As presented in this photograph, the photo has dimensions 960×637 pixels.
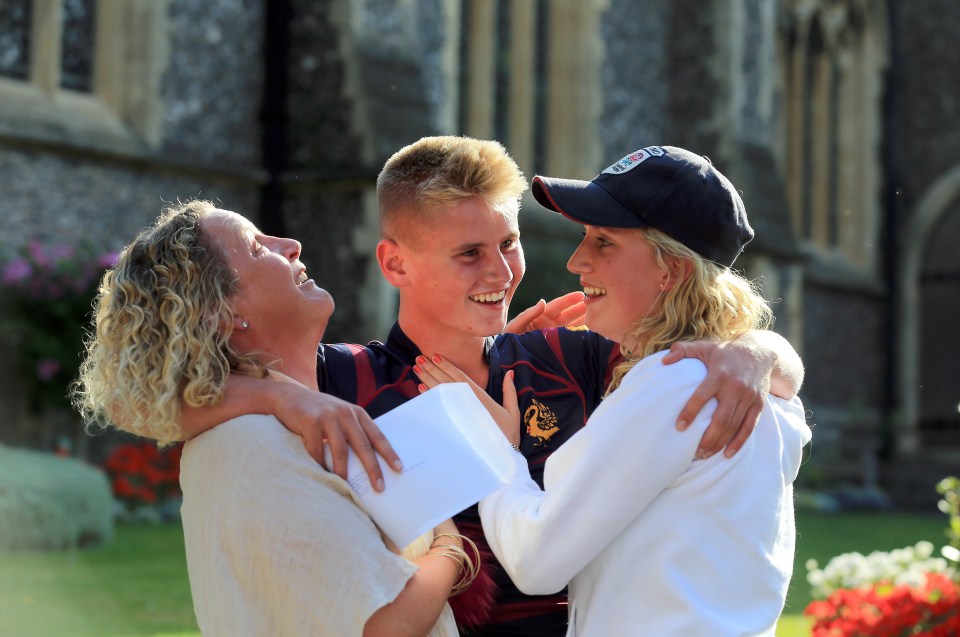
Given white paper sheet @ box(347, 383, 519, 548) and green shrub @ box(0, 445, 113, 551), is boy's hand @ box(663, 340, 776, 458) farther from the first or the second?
green shrub @ box(0, 445, 113, 551)

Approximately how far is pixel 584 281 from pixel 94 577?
4889 millimetres

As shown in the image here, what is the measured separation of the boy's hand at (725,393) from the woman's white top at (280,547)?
0.48 m

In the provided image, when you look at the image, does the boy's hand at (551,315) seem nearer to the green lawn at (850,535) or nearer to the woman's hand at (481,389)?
the woman's hand at (481,389)

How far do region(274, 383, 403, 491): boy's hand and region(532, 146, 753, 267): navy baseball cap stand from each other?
50cm

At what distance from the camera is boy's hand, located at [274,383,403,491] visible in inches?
74.2

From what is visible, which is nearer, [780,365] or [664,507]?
[664,507]

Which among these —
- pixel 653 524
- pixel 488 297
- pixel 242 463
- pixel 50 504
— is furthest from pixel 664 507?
pixel 50 504

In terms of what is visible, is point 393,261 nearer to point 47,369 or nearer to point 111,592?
point 111,592

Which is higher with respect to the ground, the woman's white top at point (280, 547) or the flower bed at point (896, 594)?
the woman's white top at point (280, 547)

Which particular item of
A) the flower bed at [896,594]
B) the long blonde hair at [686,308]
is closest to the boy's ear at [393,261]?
the long blonde hair at [686,308]

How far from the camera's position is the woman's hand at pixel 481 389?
7.31 ft

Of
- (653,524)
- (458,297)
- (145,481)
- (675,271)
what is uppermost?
(675,271)

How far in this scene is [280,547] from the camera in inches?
72.3

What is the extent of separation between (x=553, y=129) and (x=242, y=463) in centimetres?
1092
